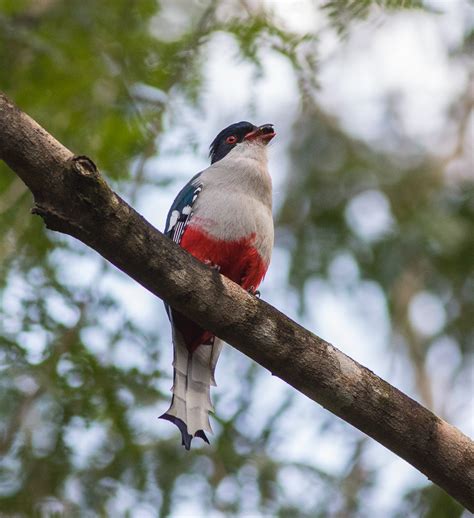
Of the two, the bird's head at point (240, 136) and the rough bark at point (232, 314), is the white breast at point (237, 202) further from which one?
the rough bark at point (232, 314)

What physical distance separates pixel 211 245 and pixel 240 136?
121 cm

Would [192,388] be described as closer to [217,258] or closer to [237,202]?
[217,258]

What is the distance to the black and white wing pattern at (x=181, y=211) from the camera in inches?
181

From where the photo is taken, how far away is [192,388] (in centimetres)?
421

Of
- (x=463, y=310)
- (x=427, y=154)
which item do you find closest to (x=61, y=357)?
(x=463, y=310)

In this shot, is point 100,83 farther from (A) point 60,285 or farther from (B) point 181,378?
(B) point 181,378

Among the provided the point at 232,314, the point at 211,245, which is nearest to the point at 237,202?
the point at 211,245

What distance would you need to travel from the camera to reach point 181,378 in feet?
14.0

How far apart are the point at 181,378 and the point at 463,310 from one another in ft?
11.3

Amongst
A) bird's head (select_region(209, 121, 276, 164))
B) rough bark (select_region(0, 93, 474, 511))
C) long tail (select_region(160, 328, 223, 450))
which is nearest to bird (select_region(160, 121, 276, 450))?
long tail (select_region(160, 328, 223, 450))

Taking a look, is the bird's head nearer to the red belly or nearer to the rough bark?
the red belly

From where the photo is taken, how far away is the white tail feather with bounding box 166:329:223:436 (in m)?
4.03

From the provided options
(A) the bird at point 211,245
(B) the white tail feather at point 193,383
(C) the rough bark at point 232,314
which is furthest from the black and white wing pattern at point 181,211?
(C) the rough bark at point 232,314

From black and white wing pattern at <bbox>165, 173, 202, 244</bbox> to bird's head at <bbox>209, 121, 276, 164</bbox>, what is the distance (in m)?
0.57
